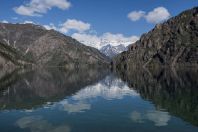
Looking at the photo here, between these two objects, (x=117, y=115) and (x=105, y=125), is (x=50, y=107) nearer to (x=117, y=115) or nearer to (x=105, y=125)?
(x=117, y=115)

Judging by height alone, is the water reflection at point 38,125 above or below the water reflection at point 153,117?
below

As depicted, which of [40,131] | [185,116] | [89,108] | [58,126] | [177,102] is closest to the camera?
[40,131]

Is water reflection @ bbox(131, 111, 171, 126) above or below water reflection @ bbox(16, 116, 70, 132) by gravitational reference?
above

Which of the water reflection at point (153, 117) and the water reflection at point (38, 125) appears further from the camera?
the water reflection at point (153, 117)

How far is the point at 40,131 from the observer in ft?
184

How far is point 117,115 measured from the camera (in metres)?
73.2

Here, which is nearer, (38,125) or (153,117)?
(38,125)

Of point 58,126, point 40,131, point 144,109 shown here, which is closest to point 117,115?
point 144,109

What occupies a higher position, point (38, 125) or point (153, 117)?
point (153, 117)

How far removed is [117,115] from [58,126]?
16.2 metres

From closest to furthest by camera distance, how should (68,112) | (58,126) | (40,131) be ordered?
(40,131) → (58,126) → (68,112)

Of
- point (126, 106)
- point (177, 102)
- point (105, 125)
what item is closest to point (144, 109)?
point (126, 106)

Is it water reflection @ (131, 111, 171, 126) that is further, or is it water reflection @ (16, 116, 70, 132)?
water reflection @ (131, 111, 171, 126)

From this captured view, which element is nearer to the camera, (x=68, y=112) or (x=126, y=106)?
A: (x=68, y=112)
